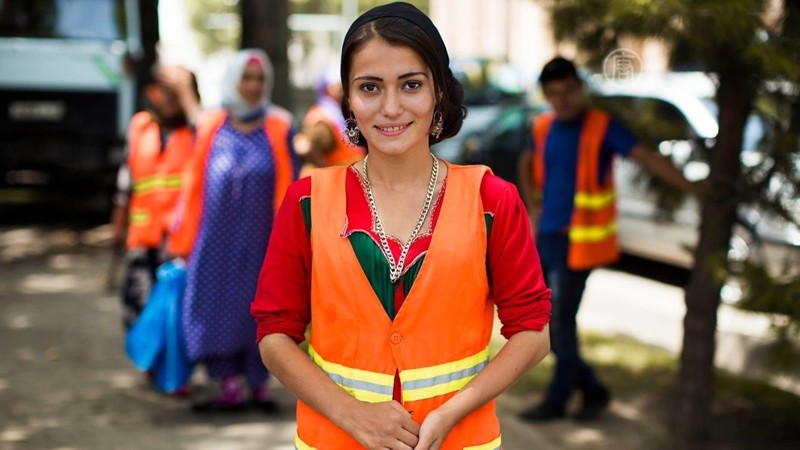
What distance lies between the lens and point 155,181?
648cm

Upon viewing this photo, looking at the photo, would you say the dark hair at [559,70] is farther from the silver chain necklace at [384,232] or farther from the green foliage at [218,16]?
the green foliage at [218,16]

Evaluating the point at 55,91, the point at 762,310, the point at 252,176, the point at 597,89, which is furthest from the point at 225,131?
the point at 55,91

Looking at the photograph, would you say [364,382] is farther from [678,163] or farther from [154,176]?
[154,176]

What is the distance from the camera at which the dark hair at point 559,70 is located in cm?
544

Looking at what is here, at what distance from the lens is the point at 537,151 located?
5934 mm

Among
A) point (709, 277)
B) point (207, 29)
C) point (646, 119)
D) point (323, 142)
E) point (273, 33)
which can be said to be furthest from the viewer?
point (207, 29)

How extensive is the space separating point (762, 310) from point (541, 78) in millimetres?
1717

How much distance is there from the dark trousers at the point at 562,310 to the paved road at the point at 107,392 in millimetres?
210

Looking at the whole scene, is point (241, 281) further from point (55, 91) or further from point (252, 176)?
point (55, 91)

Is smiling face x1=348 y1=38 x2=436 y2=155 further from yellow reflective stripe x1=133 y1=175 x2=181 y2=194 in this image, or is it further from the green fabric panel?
yellow reflective stripe x1=133 y1=175 x2=181 y2=194

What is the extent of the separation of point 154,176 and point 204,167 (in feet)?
3.15

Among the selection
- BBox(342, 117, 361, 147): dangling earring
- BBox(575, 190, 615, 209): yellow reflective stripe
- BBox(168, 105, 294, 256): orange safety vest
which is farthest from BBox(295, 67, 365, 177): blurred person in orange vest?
BBox(342, 117, 361, 147): dangling earring

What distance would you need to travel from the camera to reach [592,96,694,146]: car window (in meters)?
5.72

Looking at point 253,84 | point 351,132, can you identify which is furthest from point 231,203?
point 351,132
